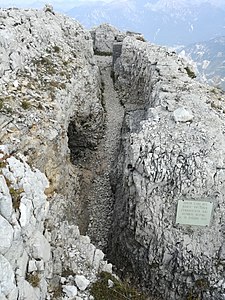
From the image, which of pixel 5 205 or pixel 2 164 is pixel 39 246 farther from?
pixel 2 164

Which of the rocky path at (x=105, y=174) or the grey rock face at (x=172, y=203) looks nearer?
the grey rock face at (x=172, y=203)

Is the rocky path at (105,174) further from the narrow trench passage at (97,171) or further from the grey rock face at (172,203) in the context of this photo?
the grey rock face at (172,203)

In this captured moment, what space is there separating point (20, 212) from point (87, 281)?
394 cm

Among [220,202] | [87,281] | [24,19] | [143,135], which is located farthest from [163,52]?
[87,281]

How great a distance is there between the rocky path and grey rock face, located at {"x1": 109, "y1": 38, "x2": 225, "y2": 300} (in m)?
1.99

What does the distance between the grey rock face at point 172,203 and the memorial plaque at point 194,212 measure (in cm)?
21

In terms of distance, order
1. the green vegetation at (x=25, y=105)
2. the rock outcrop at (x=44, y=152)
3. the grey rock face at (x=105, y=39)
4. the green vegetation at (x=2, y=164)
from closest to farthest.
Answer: the rock outcrop at (x=44, y=152), the green vegetation at (x=2, y=164), the green vegetation at (x=25, y=105), the grey rock face at (x=105, y=39)

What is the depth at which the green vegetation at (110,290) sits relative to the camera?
11.5 metres

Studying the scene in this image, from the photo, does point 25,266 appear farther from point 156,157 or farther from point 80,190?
Answer: point 80,190

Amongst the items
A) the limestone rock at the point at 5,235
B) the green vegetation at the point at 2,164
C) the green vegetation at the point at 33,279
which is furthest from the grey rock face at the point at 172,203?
the limestone rock at the point at 5,235

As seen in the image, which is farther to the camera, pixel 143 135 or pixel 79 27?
pixel 79 27

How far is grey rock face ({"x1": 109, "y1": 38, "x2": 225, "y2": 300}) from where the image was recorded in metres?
14.5

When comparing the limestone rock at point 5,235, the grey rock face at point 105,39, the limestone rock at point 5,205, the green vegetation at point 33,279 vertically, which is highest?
the grey rock face at point 105,39

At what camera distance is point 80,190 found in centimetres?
2030
